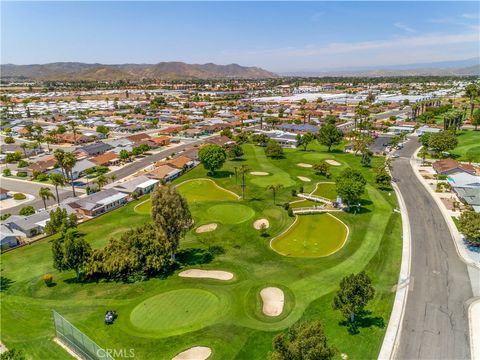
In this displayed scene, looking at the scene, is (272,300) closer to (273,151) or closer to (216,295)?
(216,295)

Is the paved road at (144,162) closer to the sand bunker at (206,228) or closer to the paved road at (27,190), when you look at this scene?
the paved road at (27,190)

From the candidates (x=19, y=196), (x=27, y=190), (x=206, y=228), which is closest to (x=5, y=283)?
(x=206, y=228)

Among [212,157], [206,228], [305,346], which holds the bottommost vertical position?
[206,228]

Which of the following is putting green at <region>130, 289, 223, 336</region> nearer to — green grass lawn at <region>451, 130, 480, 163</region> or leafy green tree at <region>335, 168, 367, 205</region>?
leafy green tree at <region>335, 168, 367, 205</region>

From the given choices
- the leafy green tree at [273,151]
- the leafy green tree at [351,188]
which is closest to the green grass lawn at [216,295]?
the leafy green tree at [351,188]

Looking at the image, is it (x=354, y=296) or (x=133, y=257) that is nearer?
(x=354, y=296)

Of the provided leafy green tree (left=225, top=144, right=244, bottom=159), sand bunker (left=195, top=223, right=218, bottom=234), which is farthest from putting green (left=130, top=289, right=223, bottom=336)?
leafy green tree (left=225, top=144, right=244, bottom=159)
